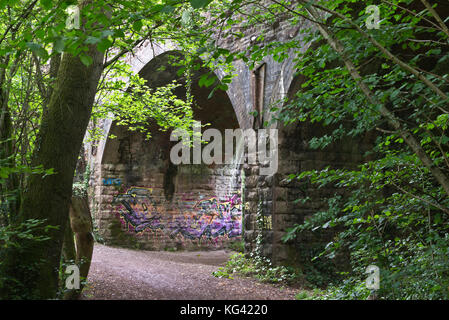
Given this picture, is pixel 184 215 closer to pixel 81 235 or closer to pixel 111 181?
pixel 111 181

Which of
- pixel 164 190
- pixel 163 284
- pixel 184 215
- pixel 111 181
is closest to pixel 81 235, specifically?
pixel 163 284

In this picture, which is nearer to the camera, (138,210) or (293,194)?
(293,194)

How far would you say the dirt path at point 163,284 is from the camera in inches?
238

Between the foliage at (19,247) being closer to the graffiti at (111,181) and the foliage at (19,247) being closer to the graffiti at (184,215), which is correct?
the graffiti at (111,181)

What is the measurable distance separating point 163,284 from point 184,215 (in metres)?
6.96

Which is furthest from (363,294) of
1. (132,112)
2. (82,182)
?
(82,182)

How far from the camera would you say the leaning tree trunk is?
3443 mm

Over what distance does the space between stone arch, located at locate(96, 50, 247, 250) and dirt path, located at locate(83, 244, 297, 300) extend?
3216 millimetres

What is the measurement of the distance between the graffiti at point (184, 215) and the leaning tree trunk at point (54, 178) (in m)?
9.08

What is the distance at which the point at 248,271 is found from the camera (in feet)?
25.6

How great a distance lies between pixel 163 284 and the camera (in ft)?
22.8

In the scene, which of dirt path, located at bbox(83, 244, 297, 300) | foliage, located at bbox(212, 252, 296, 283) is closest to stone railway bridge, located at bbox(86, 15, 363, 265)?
foliage, located at bbox(212, 252, 296, 283)

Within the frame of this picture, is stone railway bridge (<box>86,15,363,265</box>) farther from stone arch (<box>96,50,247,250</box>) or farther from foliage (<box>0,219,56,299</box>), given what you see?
foliage (<box>0,219,56,299</box>)

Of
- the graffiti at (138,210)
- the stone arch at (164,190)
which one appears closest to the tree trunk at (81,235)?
the stone arch at (164,190)
